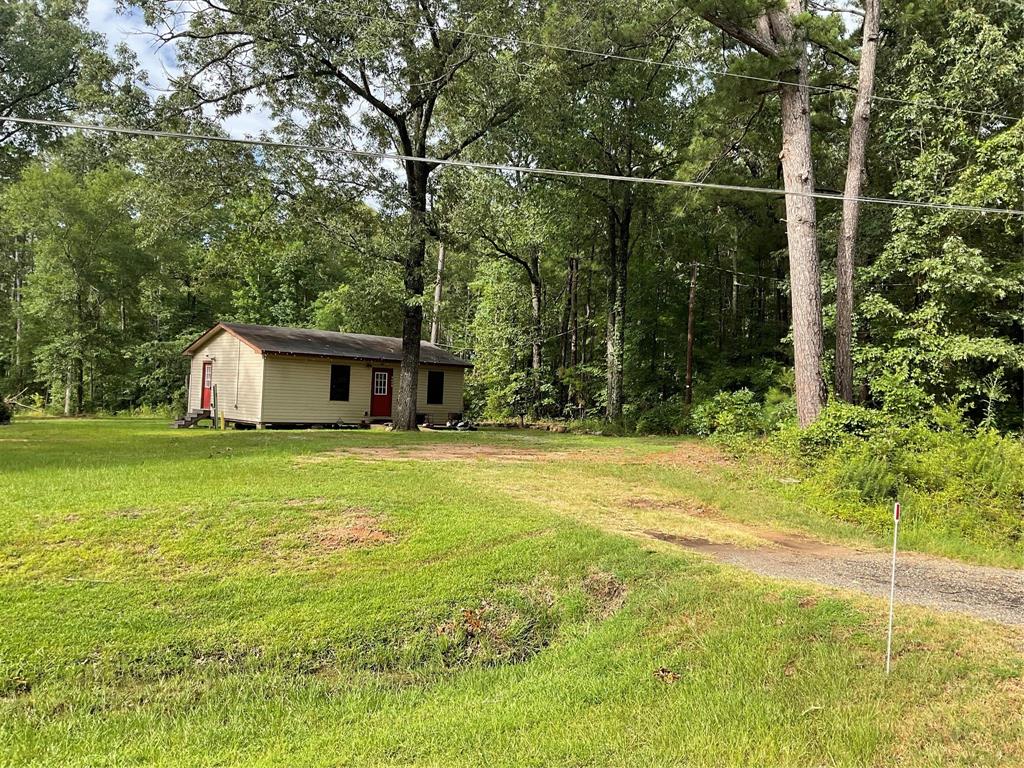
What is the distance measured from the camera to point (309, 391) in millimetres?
18703

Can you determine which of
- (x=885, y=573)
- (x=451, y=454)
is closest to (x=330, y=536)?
(x=885, y=573)

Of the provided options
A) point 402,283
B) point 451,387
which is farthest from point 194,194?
point 451,387

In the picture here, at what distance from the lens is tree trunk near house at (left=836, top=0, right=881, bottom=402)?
11.9 metres

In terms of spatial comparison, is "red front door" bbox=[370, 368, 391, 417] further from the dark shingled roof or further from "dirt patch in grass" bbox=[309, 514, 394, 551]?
"dirt patch in grass" bbox=[309, 514, 394, 551]

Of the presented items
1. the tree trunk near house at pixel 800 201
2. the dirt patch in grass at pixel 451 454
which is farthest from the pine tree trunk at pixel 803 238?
the dirt patch in grass at pixel 451 454

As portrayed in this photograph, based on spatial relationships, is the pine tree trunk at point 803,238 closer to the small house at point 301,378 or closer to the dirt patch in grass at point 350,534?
the dirt patch in grass at point 350,534

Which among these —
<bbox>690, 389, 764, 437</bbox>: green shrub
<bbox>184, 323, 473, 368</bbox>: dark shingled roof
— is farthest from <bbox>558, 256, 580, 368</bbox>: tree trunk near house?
<bbox>690, 389, 764, 437</bbox>: green shrub

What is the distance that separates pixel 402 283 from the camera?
17516mm

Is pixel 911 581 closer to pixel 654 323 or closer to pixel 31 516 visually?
pixel 31 516

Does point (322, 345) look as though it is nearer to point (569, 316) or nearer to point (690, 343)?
point (569, 316)

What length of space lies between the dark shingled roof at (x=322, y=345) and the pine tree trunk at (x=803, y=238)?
1305cm

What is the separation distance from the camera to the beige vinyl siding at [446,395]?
70.3 feet

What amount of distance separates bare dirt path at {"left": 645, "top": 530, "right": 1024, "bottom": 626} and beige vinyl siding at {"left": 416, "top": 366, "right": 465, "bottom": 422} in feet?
51.4

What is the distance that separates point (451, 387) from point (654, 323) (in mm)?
7871
